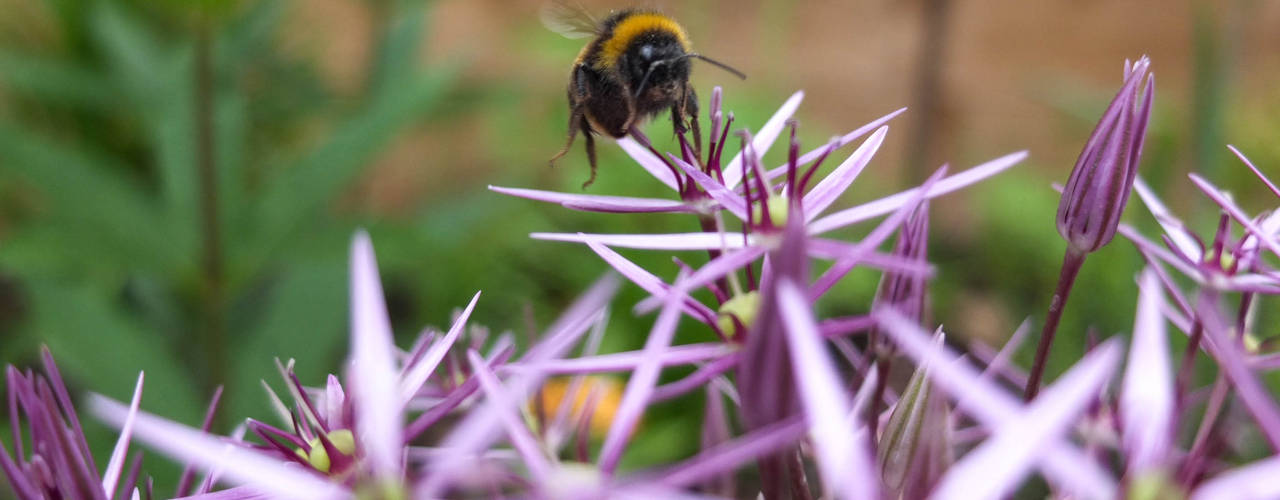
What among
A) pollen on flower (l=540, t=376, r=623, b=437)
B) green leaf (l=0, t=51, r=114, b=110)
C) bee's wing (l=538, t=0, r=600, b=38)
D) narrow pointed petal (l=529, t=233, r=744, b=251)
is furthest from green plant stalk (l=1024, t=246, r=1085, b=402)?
green leaf (l=0, t=51, r=114, b=110)

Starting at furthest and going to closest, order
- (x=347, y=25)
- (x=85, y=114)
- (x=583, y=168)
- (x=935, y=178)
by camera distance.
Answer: (x=347, y=25), (x=583, y=168), (x=85, y=114), (x=935, y=178)

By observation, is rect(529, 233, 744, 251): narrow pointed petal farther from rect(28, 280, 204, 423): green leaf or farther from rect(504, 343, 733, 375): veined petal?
rect(28, 280, 204, 423): green leaf

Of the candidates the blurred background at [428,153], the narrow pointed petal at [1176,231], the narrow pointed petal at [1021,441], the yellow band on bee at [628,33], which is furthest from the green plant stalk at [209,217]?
the narrow pointed petal at [1021,441]

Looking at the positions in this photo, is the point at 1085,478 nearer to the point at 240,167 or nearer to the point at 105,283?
the point at 240,167

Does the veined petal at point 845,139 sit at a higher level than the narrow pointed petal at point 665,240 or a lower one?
higher

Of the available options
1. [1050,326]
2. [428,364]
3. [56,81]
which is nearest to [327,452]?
[428,364]

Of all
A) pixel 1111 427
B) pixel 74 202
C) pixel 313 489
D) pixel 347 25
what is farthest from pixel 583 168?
pixel 313 489

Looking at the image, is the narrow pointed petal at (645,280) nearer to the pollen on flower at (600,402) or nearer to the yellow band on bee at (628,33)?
the yellow band on bee at (628,33)
